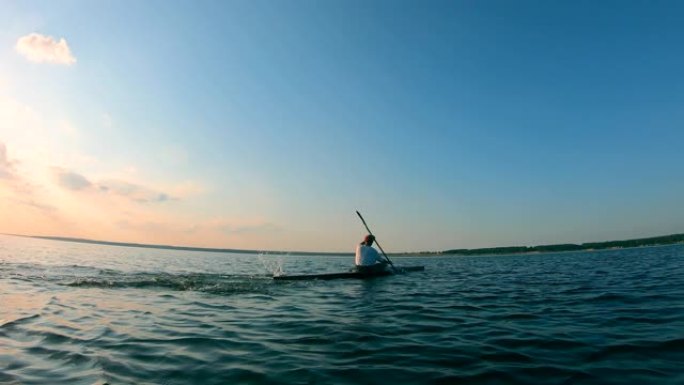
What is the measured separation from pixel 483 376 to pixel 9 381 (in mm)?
7454

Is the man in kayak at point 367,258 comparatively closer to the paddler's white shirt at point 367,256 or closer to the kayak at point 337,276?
the paddler's white shirt at point 367,256

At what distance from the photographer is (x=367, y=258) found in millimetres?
24406

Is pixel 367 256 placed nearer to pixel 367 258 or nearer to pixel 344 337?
pixel 367 258

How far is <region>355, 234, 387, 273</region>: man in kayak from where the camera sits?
79.9 ft

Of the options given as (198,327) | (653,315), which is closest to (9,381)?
(198,327)

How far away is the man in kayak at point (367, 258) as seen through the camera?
959 inches

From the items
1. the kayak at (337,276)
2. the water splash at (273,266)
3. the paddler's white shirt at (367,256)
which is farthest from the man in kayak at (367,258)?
the water splash at (273,266)

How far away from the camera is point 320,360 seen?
748 centimetres

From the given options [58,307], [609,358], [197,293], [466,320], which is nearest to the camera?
[609,358]

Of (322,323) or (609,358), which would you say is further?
(322,323)

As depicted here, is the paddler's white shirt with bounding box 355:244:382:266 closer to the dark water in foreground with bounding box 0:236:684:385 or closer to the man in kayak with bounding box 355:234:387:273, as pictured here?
the man in kayak with bounding box 355:234:387:273

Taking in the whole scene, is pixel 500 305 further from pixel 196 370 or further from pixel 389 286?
pixel 196 370

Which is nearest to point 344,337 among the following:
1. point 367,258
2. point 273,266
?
point 367,258

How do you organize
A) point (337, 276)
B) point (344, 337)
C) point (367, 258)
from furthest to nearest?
point (367, 258) < point (337, 276) < point (344, 337)
